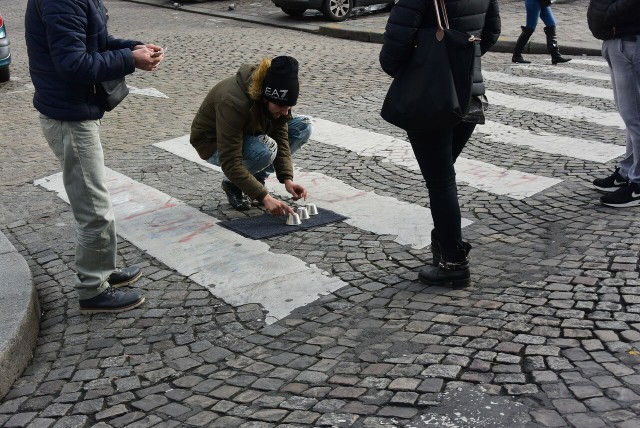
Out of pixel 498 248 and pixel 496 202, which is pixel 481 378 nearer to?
pixel 498 248

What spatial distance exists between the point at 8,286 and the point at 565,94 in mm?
6590

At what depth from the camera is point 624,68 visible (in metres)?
6.12

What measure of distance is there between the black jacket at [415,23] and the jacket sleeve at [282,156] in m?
1.63

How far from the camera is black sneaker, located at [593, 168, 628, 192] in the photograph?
648 cm

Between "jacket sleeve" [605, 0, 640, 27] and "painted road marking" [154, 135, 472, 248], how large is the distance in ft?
5.13

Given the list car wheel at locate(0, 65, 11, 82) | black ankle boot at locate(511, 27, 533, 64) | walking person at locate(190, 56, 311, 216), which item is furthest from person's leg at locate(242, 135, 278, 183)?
car wheel at locate(0, 65, 11, 82)

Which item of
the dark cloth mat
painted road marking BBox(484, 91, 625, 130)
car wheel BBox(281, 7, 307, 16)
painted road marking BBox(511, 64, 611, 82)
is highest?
painted road marking BBox(511, 64, 611, 82)

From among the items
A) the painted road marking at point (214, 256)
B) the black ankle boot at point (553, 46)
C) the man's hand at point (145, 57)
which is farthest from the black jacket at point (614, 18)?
the black ankle boot at point (553, 46)

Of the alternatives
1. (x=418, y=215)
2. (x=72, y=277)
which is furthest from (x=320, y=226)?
(x=72, y=277)

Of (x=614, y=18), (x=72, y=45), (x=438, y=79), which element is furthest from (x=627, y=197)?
(x=72, y=45)

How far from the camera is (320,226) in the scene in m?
6.14

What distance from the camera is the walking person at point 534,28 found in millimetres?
11555

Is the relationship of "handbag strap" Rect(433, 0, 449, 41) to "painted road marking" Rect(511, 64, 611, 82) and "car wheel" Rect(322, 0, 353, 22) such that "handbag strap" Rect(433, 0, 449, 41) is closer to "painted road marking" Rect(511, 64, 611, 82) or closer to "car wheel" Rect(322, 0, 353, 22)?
"painted road marking" Rect(511, 64, 611, 82)

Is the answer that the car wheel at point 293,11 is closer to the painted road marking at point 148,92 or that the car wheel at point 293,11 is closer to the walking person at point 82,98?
the painted road marking at point 148,92
